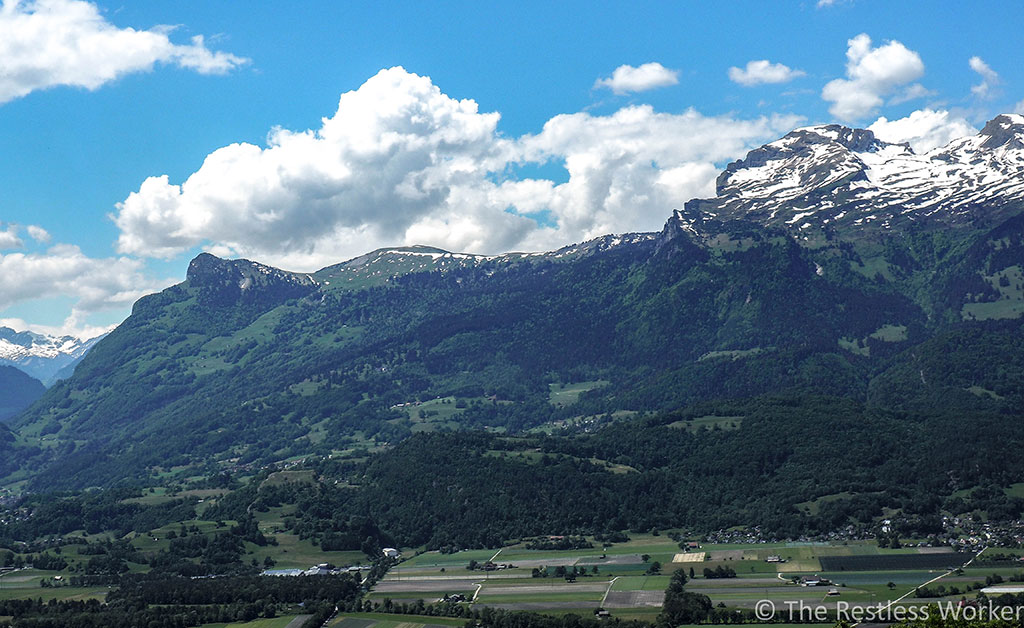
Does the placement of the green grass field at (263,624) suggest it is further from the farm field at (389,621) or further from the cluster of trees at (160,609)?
the farm field at (389,621)

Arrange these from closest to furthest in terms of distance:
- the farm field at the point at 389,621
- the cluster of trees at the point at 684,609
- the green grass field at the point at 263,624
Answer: the cluster of trees at the point at 684,609 < the farm field at the point at 389,621 < the green grass field at the point at 263,624

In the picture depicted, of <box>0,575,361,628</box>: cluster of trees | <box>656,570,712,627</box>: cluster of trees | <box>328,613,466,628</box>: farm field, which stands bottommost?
<box>656,570,712,627</box>: cluster of trees

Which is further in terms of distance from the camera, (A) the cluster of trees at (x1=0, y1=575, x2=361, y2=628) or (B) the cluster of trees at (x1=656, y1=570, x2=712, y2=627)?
(A) the cluster of trees at (x1=0, y1=575, x2=361, y2=628)

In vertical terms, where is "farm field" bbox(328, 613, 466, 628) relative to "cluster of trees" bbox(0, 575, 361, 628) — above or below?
below

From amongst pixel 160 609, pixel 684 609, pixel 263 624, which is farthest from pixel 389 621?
pixel 684 609

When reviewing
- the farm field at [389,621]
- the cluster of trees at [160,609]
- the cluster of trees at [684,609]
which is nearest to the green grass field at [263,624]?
the cluster of trees at [160,609]

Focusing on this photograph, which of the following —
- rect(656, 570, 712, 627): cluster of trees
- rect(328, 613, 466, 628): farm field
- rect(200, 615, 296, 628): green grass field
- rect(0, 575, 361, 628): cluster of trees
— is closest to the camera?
rect(656, 570, 712, 627): cluster of trees

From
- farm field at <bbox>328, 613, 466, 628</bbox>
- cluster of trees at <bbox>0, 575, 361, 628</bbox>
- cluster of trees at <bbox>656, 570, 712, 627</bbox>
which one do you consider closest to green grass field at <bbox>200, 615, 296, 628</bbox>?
cluster of trees at <bbox>0, 575, 361, 628</bbox>

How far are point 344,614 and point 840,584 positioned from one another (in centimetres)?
8704

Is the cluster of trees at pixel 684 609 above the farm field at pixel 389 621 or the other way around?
the other way around

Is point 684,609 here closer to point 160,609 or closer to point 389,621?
point 389,621

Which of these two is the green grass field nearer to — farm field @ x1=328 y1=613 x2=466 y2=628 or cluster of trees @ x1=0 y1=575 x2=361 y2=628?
cluster of trees @ x1=0 y1=575 x2=361 y2=628

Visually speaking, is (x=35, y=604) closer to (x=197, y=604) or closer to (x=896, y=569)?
(x=197, y=604)

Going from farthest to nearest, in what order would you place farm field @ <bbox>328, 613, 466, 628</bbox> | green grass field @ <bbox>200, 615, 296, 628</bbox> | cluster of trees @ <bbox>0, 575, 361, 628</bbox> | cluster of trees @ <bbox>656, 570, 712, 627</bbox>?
cluster of trees @ <bbox>0, 575, 361, 628</bbox>, green grass field @ <bbox>200, 615, 296, 628</bbox>, farm field @ <bbox>328, 613, 466, 628</bbox>, cluster of trees @ <bbox>656, 570, 712, 627</bbox>
